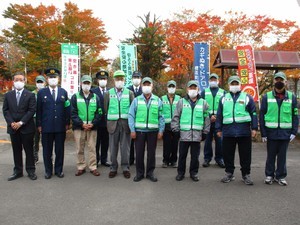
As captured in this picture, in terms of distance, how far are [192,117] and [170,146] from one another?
4.62 feet

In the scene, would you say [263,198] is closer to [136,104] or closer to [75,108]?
[136,104]

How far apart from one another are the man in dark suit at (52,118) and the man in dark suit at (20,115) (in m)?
0.19

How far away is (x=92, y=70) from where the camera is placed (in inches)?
1012

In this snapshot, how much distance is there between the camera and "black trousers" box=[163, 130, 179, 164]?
632cm

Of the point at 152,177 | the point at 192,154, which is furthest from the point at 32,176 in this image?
the point at 192,154

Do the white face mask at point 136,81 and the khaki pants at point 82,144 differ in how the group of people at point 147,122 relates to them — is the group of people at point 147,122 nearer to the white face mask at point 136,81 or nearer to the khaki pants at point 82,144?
the khaki pants at point 82,144

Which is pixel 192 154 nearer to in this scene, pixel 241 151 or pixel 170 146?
pixel 241 151

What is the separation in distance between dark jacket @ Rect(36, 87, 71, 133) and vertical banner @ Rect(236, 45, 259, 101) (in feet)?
22.1

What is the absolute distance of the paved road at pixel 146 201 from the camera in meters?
3.59

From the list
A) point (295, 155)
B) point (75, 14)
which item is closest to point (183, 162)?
point (295, 155)

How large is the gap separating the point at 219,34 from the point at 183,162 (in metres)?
17.7

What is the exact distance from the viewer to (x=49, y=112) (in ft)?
17.5

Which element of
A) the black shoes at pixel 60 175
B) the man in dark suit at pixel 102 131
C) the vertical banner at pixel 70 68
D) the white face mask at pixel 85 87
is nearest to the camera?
the black shoes at pixel 60 175

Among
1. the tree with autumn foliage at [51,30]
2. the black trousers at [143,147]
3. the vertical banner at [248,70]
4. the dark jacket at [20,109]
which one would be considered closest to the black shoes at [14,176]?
the dark jacket at [20,109]
